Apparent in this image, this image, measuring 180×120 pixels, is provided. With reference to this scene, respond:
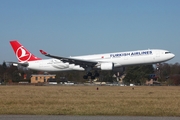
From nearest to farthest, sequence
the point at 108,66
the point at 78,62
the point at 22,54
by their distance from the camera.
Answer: the point at 108,66 < the point at 78,62 < the point at 22,54

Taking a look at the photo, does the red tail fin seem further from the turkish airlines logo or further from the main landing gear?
the main landing gear

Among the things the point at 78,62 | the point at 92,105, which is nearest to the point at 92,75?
the point at 78,62

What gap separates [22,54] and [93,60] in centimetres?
1224

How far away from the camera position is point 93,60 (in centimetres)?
4862

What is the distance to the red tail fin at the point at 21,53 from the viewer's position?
53691mm

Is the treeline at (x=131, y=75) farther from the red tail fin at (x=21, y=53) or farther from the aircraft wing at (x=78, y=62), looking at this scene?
the aircraft wing at (x=78, y=62)

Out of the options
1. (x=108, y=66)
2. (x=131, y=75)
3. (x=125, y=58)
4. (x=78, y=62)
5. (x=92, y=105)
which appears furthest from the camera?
(x=131, y=75)

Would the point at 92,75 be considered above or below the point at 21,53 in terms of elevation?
below

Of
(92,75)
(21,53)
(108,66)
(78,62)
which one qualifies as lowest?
(92,75)

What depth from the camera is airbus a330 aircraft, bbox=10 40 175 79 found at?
45.3 meters

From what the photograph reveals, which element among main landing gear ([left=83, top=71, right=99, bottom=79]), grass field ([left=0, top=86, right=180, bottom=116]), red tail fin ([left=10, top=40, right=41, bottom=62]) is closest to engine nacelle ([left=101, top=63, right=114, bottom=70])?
main landing gear ([left=83, top=71, right=99, bottom=79])

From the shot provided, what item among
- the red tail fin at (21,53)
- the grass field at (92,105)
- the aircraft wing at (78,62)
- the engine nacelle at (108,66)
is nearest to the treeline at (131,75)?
the red tail fin at (21,53)

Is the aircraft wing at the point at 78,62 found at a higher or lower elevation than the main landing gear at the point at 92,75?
higher

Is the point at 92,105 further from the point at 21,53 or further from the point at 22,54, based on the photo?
the point at 21,53
